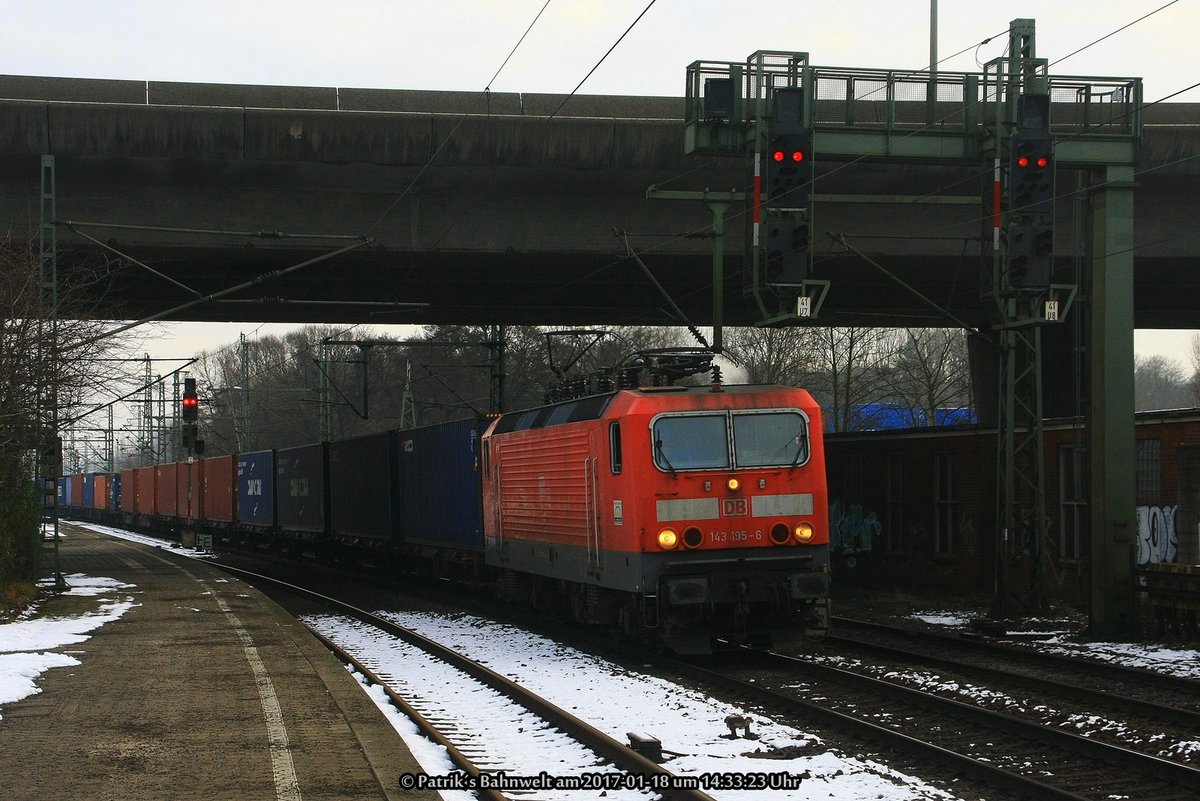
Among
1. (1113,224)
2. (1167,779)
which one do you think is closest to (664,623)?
(1167,779)

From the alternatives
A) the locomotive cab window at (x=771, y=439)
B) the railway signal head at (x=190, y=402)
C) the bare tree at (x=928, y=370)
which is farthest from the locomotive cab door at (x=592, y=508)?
the bare tree at (x=928, y=370)

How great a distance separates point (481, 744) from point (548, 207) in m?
16.1

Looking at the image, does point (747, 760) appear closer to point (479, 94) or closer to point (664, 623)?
point (664, 623)

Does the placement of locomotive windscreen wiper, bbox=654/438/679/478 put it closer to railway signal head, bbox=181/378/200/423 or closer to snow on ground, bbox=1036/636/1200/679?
snow on ground, bbox=1036/636/1200/679

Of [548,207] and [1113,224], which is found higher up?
[548,207]

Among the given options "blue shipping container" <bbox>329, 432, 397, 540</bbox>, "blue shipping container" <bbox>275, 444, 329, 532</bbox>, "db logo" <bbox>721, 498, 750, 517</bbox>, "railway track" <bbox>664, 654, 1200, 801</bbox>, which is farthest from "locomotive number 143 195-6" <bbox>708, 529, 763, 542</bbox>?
"blue shipping container" <bbox>275, 444, 329, 532</bbox>

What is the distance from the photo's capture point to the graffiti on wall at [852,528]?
90.3 feet

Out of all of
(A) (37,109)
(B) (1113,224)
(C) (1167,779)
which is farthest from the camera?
(A) (37,109)

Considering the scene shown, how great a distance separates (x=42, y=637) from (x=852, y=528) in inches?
660

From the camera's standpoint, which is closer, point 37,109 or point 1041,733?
point 1041,733

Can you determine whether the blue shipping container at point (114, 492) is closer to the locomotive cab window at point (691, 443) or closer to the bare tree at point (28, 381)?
the bare tree at point (28, 381)

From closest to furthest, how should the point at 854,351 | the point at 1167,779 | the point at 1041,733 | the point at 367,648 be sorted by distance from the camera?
the point at 1167,779
the point at 1041,733
the point at 367,648
the point at 854,351

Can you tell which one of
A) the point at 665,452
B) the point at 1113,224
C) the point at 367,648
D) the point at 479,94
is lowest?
the point at 367,648

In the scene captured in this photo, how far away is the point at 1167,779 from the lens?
8.82 m
